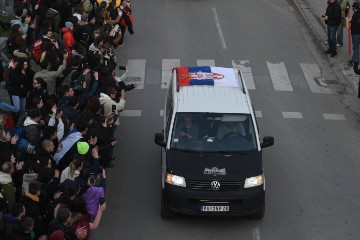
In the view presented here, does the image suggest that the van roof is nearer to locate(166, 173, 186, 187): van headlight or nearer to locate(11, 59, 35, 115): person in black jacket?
locate(166, 173, 186, 187): van headlight

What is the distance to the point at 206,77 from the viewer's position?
49.9ft

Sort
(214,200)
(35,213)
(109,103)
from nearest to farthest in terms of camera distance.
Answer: (35,213), (214,200), (109,103)

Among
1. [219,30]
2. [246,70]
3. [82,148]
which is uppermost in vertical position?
[82,148]

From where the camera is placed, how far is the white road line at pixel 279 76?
20.2 m

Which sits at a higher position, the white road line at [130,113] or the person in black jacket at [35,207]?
the person in black jacket at [35,207]

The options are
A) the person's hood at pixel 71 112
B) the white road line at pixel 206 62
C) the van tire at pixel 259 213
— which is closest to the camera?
the van tire at pixel 259 213

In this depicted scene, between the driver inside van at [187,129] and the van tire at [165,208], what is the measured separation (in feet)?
3.68

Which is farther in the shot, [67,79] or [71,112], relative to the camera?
[67,79]

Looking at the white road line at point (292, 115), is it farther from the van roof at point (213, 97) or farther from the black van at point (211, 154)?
the black van at point (211, 154)

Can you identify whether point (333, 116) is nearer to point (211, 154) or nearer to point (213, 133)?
point (213, 133)

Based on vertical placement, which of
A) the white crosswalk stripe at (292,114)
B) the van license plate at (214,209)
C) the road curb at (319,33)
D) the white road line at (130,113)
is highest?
the van license plate at (214,209)

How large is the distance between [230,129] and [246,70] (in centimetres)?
769

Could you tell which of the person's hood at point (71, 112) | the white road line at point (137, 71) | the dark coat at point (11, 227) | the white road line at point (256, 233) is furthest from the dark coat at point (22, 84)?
the dark coat at point (11, 227)

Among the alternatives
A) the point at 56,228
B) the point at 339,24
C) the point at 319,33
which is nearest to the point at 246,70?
the point at 339,24
